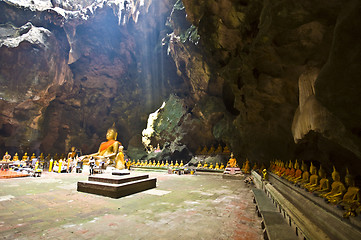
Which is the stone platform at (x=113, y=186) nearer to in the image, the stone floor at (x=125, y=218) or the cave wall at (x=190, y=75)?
the stone floor at (x=125, y=218)

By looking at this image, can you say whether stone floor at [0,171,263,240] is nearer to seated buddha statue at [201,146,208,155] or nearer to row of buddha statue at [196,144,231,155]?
row of buddha statue at [196,144,231,155]

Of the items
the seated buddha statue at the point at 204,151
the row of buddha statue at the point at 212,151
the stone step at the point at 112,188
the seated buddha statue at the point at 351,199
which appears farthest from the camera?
the seated buddha statue at the point at 204,151

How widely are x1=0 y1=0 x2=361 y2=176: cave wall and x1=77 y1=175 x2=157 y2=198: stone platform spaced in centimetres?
542

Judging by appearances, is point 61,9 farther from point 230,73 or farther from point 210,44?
point 230,73

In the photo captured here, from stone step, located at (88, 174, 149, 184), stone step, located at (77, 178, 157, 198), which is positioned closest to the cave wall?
stone step, located at (77, 178, 157, 198)

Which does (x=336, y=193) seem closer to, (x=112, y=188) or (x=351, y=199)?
(x=351, y=199)

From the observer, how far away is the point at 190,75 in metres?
19.8

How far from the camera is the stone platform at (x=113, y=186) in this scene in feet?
19.2

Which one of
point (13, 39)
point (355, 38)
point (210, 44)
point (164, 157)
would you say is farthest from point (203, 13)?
point (13, 39)

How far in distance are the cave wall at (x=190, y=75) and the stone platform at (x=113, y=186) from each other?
5.42m

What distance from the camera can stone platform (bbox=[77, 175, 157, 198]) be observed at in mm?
5867

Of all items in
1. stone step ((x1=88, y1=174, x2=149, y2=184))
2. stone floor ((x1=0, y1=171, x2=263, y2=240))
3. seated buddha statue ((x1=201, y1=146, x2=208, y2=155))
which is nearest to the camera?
stone floor ((x1=0, y1=171, x2=263, y2=240))

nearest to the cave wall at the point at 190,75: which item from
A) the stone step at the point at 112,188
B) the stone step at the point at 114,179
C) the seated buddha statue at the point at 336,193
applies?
the seated buddha statue at the point at 336,193

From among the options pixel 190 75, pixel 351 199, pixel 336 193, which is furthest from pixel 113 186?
pixel 190 75
